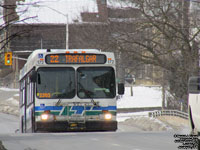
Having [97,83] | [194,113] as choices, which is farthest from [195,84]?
[97,83]

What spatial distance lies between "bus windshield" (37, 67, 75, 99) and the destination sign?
0.83 ft

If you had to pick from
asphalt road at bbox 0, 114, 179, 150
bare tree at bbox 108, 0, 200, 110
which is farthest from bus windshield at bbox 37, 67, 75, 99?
bare tree at bbox 108, 0, 200, 110

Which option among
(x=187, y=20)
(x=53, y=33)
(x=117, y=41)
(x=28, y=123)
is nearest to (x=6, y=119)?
(x=117, y=41)

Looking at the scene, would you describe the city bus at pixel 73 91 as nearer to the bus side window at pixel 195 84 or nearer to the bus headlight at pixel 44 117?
the bus headlight at pixel 44 117

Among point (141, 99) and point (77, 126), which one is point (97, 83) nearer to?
point (77, 126)

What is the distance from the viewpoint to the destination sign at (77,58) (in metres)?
17.9

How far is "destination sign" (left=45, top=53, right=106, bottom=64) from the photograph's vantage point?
58.9 ft

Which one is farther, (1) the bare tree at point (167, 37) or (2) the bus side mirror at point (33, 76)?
(1) the bare tree at point (167, 37)

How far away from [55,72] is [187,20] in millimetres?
16647

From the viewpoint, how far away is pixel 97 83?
705 inches

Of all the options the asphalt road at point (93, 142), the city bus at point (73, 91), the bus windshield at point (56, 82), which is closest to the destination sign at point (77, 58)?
the city bus at point (73, 91)

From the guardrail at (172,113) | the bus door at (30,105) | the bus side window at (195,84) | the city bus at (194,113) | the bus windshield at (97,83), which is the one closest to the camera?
the bus side window at (195,84)

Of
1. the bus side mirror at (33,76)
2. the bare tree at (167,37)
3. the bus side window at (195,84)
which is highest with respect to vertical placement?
the bare tree at (167,37)

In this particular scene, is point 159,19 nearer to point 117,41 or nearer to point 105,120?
point 117,41
